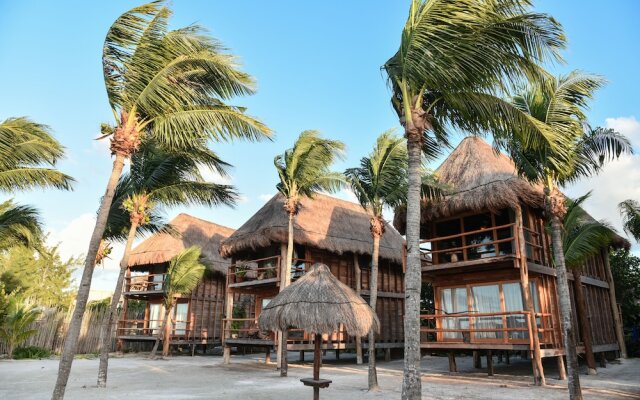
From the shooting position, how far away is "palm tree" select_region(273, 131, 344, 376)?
12.6 metres

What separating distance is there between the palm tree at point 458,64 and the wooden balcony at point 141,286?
1890 centimetres

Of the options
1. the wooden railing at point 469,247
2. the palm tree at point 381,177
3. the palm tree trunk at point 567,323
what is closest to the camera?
the palm tree trunk at point 567,323

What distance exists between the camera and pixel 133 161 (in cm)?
1129

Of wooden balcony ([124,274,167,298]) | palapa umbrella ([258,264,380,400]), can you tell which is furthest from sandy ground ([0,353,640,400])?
wooden balcony ([124,274,167,298])

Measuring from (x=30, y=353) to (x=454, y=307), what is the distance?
16997 millimetres

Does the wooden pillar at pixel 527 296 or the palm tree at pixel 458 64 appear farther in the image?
the wooden pillar at pixel 527 296

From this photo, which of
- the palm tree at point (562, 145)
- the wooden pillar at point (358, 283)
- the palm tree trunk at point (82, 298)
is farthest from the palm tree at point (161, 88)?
the wooden pillar at point (358, 283)

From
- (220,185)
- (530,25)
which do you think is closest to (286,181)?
(220,185)

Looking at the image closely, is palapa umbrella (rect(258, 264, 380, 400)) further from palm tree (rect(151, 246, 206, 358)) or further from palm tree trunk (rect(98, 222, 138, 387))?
palm tree (rect(151, 246, 206, 358))

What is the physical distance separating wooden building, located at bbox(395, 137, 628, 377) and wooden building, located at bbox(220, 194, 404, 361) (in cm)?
375

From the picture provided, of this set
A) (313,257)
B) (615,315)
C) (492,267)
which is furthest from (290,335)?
(615,315)

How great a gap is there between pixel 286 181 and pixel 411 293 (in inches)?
290

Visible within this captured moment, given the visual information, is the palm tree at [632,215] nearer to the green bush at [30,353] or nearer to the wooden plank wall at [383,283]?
the wooden plank wall at [383,283]

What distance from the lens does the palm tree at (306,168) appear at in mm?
12578
